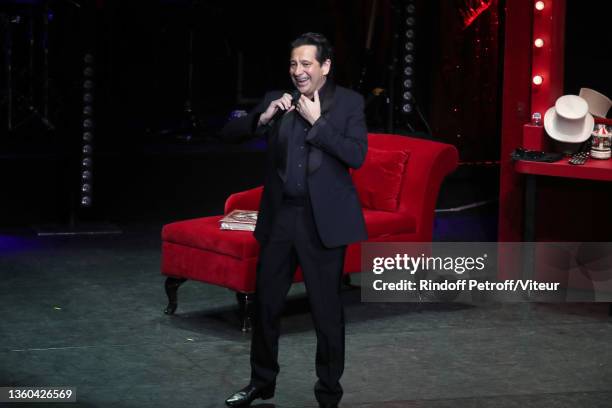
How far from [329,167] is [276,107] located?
315 millimetres

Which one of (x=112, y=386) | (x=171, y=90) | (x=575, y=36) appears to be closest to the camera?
(x=112, y=386)

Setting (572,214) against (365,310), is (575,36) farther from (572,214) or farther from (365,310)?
(365,310)

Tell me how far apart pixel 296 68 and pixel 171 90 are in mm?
6209

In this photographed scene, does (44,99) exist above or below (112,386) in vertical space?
above

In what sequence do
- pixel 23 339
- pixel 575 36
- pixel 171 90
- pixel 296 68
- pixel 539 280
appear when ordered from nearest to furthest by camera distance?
pixel 296 68 → pixel 23 339 → pixel 539 280 → pixel 575 36 → pixel 171 90

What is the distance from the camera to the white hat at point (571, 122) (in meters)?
6.98

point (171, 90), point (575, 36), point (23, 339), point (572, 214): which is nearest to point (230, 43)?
point (171, 90)

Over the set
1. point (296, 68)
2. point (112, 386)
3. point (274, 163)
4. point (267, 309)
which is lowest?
point (112, 386)

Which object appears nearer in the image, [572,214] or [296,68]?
[296,68]

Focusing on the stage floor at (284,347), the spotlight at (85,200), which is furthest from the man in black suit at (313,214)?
the spotlight at (85,200)

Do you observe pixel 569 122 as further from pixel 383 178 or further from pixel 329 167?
pixel 329 167

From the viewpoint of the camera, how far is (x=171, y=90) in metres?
10.9

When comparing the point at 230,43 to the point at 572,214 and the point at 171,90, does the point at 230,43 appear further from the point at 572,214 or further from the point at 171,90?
the point at 572,214

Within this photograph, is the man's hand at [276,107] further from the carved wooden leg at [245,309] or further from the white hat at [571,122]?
the white hat at [571,122]
